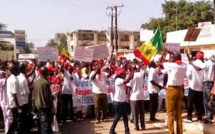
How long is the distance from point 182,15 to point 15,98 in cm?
4044

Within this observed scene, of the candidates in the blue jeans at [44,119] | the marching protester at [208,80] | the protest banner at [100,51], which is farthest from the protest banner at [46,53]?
the marching protester at [208,80]

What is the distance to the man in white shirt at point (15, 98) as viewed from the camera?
7691mm

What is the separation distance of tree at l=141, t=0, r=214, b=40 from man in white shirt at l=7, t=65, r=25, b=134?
3818 cm

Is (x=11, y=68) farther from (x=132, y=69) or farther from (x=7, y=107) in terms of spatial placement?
(x=132, y=69)

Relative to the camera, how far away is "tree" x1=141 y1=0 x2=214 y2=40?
147 feet

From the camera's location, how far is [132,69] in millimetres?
9078

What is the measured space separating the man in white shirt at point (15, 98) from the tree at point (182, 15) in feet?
125

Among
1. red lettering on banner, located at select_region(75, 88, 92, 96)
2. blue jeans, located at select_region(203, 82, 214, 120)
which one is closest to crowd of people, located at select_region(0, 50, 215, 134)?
blue jeans, located at select_region(203, 82, 214, 120)

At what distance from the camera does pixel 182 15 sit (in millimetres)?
45875

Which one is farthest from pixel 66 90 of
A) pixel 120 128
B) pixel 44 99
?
pixel 44 99

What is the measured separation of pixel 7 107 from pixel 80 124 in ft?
9.41

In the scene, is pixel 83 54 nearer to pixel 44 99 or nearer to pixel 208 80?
pixel 44 99

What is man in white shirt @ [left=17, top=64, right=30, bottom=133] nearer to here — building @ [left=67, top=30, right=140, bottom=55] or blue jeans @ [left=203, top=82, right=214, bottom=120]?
blue jeans @ [left=203, top=82, right=214, bottom=120]

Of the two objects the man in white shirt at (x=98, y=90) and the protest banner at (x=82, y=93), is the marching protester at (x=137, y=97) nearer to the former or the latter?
the man in white shirt at (x=98, y=90)
